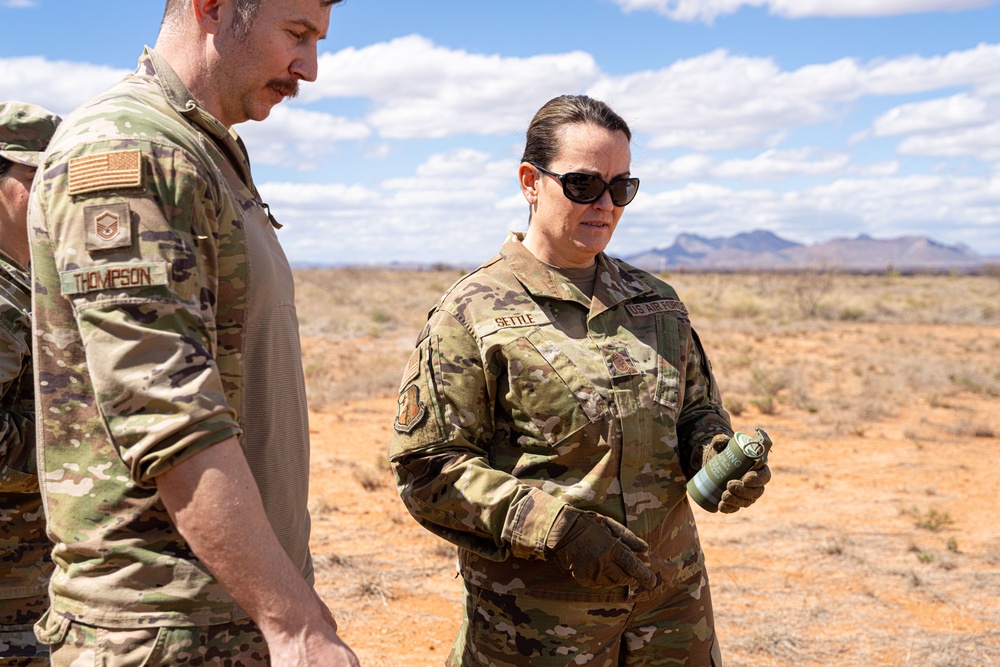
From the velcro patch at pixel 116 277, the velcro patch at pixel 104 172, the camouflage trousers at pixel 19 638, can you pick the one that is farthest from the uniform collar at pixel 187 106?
the camouflage trousers at pixel 19 638

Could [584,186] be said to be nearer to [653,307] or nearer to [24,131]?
[653,307]

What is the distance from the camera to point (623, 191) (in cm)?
270

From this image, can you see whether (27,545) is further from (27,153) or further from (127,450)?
(127,450)

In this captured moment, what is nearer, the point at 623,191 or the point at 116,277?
the point at 116,277

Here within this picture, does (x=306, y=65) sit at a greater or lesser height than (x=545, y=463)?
greater

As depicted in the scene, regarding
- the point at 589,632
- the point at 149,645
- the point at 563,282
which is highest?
the point at 563,282

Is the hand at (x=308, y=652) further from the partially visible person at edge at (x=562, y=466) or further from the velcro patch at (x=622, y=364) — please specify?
the velcro patch at (x=622, y=364)

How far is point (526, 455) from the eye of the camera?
8.05ft

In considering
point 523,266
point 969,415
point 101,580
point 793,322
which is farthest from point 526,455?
point 793,322

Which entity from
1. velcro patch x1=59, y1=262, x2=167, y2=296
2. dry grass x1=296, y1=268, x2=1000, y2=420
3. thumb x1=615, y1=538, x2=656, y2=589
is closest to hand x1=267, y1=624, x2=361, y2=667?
velcro patch x1=59, y1=262, x2=167, y2=296

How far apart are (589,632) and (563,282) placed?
990 millimetres

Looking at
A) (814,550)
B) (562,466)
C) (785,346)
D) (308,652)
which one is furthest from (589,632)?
(785,346)

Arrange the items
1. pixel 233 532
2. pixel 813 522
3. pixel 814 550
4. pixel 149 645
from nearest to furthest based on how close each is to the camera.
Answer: pixel 233 532 < pixel 149 645 < pixel 814 550 < pixel 813 522

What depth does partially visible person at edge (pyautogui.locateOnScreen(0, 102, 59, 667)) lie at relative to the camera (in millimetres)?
2430
